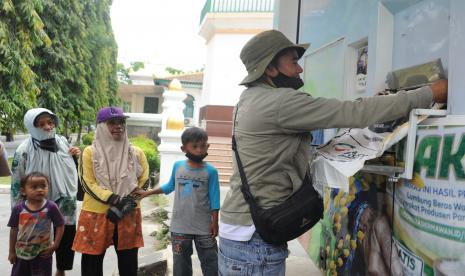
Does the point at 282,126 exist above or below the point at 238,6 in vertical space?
below

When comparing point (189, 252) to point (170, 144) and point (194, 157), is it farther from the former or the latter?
point (170, 144)

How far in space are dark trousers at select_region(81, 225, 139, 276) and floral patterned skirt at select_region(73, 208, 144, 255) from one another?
5 cm

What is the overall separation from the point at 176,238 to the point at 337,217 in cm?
126

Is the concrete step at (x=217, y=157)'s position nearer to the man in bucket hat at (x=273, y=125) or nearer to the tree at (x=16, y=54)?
the tree at (x=16, y=54)

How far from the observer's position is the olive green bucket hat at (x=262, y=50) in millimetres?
2088

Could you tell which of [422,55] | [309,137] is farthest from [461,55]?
[309,137]

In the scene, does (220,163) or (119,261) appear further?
(220,163)

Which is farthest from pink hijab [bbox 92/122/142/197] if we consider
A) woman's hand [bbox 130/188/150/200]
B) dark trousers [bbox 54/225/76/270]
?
dark trousers [bbox 54/225/76/270]

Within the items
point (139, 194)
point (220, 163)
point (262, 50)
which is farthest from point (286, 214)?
point (220, 163)

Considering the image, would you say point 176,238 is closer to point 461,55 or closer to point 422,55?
point 422,55

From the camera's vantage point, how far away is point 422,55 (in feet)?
7.90

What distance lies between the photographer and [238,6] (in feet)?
50.8

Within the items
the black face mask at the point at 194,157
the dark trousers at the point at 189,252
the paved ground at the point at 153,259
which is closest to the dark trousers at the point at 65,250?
the paved ground at the point at 153,259

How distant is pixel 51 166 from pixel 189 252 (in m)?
1.42
